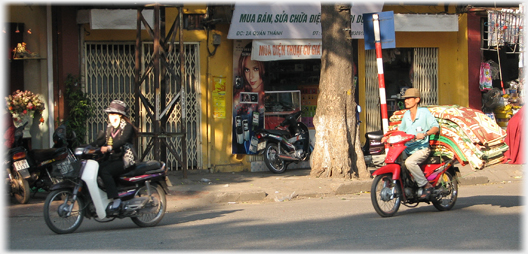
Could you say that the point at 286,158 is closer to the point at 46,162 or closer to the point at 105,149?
the point at 46,162

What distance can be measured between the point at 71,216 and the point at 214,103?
6293 millimetres

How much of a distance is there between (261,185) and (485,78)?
757 cm

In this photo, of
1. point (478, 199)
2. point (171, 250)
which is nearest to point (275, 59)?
point (478, 199)

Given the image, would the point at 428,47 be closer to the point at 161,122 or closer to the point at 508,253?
the point at 161,122

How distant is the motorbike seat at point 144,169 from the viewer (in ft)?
21.7

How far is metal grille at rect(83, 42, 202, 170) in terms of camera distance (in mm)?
11344

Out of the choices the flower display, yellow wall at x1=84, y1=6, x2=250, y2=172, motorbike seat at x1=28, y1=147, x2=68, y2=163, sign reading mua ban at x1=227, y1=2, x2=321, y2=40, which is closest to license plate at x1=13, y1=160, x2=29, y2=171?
motorbike seat at x1=28, y1=147, x2=68, y2=163

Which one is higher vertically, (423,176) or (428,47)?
(428,47)

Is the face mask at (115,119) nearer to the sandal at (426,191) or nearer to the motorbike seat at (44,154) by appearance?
the motorbike seat at (44,154)

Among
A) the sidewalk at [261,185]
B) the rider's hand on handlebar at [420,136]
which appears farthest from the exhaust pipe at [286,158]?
the rider's hand on handlebar at [420,136]

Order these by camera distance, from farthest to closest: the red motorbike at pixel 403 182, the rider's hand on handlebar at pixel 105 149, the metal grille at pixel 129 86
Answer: the metal grille at pixel 129 86, the red motorbike at pixel 403 182, the rider's hand on handlebar at pixel 105 149

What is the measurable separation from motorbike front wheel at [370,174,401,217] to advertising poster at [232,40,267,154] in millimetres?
5849

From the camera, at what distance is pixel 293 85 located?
13117 mm

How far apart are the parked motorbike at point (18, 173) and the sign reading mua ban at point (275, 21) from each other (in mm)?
5217
